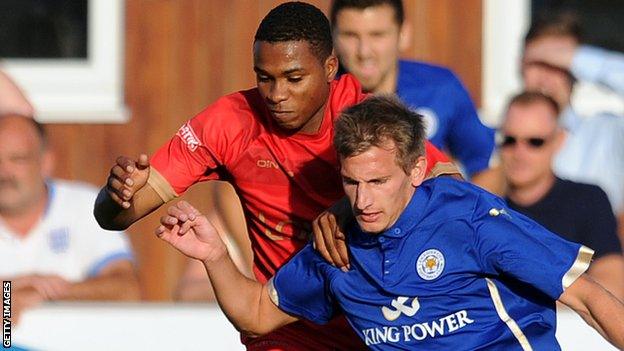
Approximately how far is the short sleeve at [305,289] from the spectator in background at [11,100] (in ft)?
10.5

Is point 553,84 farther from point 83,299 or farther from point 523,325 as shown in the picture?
point 523,325

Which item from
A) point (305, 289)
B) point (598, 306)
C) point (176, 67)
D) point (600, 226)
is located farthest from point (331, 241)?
point (176, 67)

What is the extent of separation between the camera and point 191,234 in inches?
195

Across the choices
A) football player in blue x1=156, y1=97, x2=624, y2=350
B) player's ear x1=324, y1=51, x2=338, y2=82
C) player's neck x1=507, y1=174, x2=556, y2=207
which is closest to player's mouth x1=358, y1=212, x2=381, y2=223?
football player in blue x1=156, y1=97, x2=624, y2=350

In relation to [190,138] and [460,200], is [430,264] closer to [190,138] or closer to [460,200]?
[460,200]

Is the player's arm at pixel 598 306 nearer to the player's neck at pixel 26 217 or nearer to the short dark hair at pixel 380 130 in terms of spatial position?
the short dark hair at pixel 380 130

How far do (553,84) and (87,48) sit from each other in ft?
10.6

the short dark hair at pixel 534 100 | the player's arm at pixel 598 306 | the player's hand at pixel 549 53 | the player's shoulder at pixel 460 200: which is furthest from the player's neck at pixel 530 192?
the player's arm at pixel 598 306

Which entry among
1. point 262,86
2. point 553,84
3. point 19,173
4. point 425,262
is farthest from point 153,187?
point 553,84

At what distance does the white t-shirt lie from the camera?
725 cm

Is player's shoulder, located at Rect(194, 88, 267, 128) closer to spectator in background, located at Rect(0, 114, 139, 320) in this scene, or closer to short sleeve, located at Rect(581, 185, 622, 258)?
spectator in background, located at Rect(0, 114, 139, 320)

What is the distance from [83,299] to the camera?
6770 mm

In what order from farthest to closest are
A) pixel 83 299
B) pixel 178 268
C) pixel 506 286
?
1. pixel 178 268
2. pixel 83 299
3. pixel 506 286

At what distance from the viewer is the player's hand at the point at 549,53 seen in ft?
26.1
